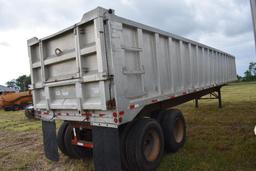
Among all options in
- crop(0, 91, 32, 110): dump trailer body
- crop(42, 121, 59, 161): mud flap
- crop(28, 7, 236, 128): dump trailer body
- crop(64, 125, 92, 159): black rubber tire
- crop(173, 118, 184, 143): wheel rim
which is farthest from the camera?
crop(0, 91, 32, 110): dump trailer body

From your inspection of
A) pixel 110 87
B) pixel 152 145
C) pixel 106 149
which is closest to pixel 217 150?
pixel 152 145

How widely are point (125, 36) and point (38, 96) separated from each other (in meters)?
2.52

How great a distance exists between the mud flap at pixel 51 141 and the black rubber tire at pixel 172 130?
2.28 metres

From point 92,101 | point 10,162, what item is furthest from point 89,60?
point 10,162

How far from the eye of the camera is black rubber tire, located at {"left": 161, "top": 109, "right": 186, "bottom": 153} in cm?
453

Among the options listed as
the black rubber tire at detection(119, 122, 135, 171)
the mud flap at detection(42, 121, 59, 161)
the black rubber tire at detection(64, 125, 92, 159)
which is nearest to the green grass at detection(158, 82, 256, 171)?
the black rubber tire at detection(119, 122, 135, 171)

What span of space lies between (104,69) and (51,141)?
2260 mm

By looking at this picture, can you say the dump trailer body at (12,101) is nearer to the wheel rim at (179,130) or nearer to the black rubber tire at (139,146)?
the wheel rim at (179,130)

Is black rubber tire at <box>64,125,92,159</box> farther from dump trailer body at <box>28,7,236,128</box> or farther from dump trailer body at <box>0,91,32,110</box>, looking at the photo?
dump trailer body at <box>0,91,32,110</box>

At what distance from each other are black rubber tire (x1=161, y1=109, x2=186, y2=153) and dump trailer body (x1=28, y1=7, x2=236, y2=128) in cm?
46

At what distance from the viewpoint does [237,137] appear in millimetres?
5559

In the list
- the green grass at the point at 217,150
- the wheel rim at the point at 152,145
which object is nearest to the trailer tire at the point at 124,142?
the wheel rim at the point at 152,145

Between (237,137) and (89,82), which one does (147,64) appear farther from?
(237,137)

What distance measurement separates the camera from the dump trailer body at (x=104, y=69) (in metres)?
3.23
